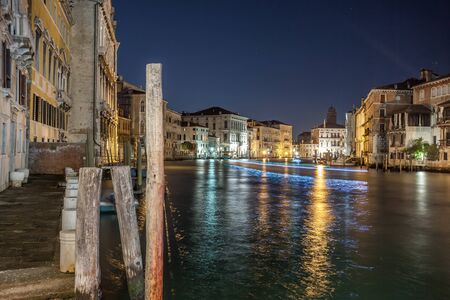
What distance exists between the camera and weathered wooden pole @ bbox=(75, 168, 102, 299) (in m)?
5.85

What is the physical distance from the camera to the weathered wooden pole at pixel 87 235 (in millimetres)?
5848

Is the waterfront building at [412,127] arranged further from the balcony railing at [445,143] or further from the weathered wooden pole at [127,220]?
the weathered wooden pole at [127,220]

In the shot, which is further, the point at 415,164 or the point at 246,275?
the point at 415,164

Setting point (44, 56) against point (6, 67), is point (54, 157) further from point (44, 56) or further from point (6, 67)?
point (6, 67)

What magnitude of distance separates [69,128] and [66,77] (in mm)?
4525

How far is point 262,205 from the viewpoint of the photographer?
1877 cm

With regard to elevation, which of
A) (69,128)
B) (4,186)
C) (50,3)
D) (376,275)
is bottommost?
(376,275)

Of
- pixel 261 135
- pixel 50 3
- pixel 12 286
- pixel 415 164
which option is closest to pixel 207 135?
pixel 261 135

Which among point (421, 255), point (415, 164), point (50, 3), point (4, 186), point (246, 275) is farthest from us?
point (415, 164)

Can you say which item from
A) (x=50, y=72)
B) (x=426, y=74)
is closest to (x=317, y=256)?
(x=50, y=72)

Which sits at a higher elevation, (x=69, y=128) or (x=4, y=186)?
(x=69, y=128)

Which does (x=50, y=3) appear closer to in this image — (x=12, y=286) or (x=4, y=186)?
(x=4, y=186)

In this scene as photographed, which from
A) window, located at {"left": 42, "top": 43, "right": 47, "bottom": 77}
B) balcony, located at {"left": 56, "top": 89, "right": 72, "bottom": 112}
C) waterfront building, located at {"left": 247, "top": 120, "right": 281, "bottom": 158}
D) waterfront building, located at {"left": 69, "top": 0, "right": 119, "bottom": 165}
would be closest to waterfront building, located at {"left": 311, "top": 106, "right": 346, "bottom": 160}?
waterfront building, located at {"left": 247, "top": 120, "right": 281, "bottom": 158}

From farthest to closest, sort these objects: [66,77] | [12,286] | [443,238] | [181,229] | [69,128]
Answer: [69,128]
[66,77]
[181,229]
[443,238]
[12,286]
